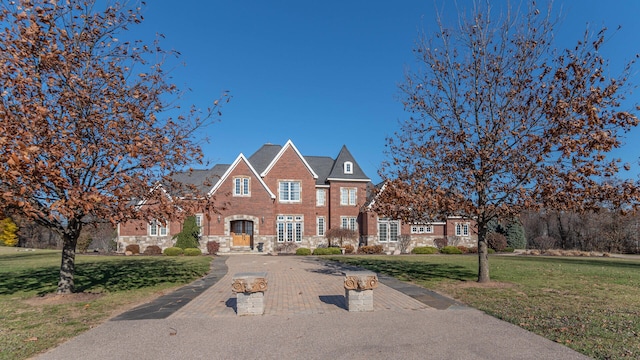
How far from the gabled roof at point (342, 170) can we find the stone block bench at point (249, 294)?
27752 mm

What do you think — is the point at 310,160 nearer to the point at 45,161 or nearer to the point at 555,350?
the point at 45,161

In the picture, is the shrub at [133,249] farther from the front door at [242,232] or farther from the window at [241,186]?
the window at [241,186]

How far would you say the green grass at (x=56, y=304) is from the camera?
6.85 metres

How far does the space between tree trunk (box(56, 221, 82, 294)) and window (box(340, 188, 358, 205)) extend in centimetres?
2682

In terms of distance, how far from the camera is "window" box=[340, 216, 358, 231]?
3650cm

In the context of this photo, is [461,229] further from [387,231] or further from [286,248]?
[286,248]

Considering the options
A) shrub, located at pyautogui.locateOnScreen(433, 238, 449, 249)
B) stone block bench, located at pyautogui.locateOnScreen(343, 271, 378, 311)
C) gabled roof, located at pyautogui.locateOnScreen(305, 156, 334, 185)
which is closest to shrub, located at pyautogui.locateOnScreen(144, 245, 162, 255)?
gabled roof, located at pyautogui.locateOnScreen(305, 156, 334, 185)

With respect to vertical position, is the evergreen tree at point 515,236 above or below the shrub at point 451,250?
above

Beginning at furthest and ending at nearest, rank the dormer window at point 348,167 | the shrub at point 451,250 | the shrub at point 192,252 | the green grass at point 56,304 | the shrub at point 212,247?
the dormer window at point 348,167 → the shrub at point 451,250 → the shrub at point 212,247 → the shrub at point 192,252 → the green grass at point 56,304

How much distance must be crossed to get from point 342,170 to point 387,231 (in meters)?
6.83

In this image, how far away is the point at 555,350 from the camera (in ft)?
19.9

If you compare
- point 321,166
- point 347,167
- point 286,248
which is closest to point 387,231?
point 347,167

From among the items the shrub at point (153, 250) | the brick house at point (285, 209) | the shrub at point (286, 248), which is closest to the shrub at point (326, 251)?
the shrub at point (286, 248)

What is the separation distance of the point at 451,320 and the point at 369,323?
1.65m
